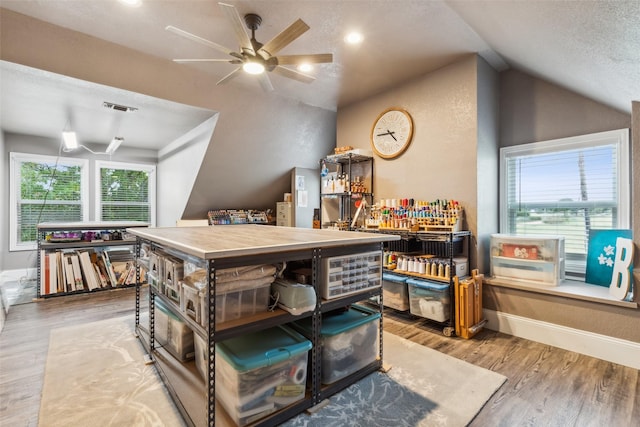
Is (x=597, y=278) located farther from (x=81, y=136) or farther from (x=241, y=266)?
(x=81, y=136)

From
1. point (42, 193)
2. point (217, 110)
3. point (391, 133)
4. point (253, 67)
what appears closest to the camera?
point (253, 67)

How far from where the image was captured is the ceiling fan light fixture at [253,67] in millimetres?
2379

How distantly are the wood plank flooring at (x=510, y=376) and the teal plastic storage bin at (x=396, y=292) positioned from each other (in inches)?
5.3

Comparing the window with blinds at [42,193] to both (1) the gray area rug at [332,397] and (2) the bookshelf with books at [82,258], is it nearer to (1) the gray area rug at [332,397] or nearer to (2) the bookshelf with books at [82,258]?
(2) the bookshelf with books at [82,258]

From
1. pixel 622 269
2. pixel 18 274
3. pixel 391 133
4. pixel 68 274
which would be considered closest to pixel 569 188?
pixel 622 269

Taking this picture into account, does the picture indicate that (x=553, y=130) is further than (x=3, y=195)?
No

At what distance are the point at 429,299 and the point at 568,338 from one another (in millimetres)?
1087

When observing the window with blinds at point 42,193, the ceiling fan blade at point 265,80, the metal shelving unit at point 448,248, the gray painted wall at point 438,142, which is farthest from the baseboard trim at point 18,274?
the gray painted wall at point 438,142

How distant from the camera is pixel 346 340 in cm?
185

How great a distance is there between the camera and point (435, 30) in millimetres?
2543

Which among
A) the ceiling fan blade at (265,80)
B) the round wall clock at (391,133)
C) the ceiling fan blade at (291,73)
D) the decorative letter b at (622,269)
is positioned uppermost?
the ceiling fan blade at (291,73)

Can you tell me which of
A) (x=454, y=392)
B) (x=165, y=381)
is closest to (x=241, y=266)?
(x=165, y=381)

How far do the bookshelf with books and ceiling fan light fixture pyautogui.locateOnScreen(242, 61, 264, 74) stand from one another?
323cm

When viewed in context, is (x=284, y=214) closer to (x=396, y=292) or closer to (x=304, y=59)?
(x=396, y=292)
